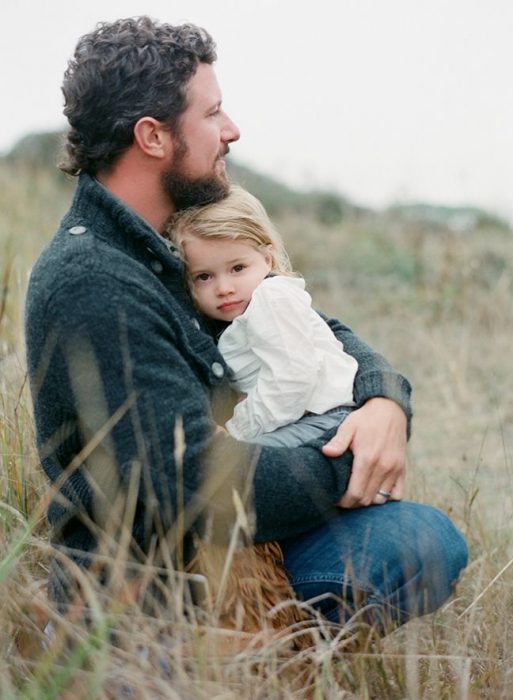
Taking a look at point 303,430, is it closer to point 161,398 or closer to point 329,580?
point 329,580

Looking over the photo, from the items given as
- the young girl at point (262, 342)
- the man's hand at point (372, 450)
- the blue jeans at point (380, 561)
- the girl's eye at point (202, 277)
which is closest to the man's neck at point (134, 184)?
the young girl at point (262, 342)

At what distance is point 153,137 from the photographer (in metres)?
3.04

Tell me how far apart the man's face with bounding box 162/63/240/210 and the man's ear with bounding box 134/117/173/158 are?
1.2 inches

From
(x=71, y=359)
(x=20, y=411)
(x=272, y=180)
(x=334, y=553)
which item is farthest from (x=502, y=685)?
(x=272, y=180)

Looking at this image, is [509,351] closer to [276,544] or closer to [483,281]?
[483,281]

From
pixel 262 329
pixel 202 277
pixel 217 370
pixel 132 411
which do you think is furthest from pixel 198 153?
pixel 132 411

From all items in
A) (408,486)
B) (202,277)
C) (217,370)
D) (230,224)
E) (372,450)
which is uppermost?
(230,224)

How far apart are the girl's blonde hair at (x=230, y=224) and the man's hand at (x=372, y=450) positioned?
2.02ft

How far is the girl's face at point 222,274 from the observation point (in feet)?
9.87

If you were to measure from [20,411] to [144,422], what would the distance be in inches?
45.3

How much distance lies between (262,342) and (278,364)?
0.09m

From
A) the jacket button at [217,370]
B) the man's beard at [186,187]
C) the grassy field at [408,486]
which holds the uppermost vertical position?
the man's beard at [186,187]

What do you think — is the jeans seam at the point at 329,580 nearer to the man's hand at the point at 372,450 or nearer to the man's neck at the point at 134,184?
the man's hand at the point at 372,450

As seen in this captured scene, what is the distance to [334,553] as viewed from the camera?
107 inches
